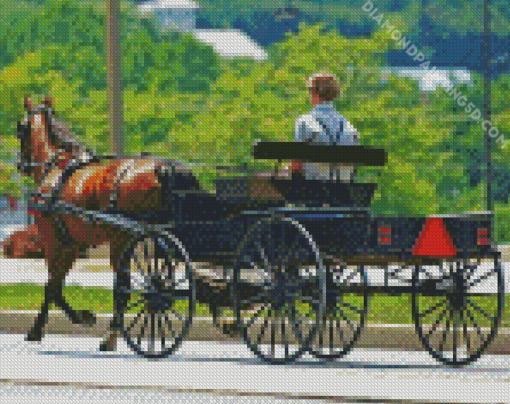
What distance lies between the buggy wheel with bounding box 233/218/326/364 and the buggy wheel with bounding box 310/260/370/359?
11.1 inches

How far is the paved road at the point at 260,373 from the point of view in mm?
10078

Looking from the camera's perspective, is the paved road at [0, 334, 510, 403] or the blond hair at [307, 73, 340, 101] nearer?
the paved road at [0, 334, 510, 403]

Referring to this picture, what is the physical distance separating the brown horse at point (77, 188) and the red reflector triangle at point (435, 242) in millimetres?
2082

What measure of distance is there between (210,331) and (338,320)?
1.44 meters

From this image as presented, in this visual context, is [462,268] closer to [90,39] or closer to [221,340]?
[221,340]

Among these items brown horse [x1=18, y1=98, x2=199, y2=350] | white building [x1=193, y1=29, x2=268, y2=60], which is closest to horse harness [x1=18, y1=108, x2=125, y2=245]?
brown horse [x1=18, y1=98, x2=199, y2=350]

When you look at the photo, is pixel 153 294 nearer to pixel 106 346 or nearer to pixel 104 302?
pixel 106 346

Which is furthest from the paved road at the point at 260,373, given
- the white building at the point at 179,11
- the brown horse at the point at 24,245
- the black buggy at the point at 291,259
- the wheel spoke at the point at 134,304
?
the white building at the point at 179,11

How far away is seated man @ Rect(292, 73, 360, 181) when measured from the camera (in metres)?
11.6

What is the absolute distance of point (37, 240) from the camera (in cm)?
1301

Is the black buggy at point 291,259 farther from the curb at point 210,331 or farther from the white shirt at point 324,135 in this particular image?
the curb at point 210,331

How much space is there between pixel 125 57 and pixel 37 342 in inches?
1178

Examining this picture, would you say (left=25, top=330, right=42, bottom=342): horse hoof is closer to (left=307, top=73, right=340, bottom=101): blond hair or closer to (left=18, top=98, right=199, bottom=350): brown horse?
(left=18, top=98, right=199, bottom=350): brown horse

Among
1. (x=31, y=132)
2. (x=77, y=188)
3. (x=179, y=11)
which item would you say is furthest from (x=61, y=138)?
(x=179, y=11)
